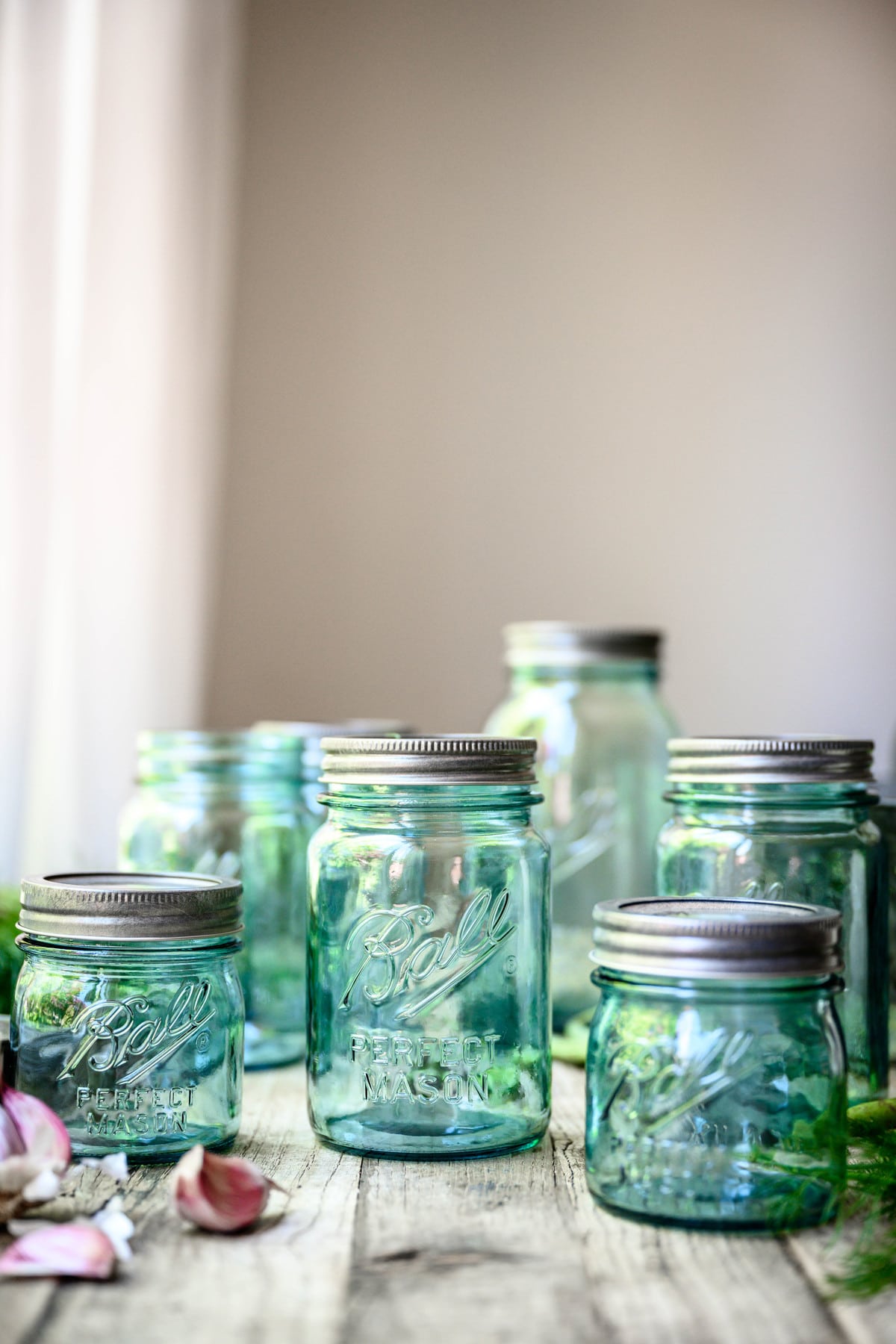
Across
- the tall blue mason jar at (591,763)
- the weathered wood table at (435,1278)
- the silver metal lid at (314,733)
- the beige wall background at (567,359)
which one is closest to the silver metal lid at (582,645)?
the tall blue mason jar at (591,763)

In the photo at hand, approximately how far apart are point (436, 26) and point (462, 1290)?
159cm

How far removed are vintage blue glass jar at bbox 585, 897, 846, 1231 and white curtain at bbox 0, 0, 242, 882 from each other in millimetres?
861

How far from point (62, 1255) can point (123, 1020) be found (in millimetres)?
155

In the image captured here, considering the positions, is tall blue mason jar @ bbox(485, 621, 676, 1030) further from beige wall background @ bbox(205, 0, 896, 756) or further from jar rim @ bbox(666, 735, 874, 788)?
beige wall background @ bbox(205, 0, 896, 756)

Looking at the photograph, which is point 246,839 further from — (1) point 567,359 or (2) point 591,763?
(1) point 567,359

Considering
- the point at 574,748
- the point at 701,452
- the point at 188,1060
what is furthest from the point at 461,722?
the point at 188,1060

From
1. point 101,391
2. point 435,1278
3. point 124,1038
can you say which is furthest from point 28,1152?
point 101,391

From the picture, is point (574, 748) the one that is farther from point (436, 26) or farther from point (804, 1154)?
point (436, 26)

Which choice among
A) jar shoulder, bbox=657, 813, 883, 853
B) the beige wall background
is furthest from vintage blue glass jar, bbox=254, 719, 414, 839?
the beige wall background

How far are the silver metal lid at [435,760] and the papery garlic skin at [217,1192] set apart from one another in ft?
0.72

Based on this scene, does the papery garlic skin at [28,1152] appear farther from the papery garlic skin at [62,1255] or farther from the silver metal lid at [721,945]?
the silver metal lid at [721,945]

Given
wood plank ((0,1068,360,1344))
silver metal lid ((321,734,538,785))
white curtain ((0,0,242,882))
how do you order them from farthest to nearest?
white curtain ((0,0,242,882)) → silver metal lid ((321,734,538,785)) → wood plank ((0,1068,360,1344))

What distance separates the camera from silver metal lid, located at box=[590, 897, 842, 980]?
2.14 feet

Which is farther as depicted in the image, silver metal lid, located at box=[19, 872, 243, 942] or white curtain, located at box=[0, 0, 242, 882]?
white curtain, located at box=[0, 0, 242, 882]
